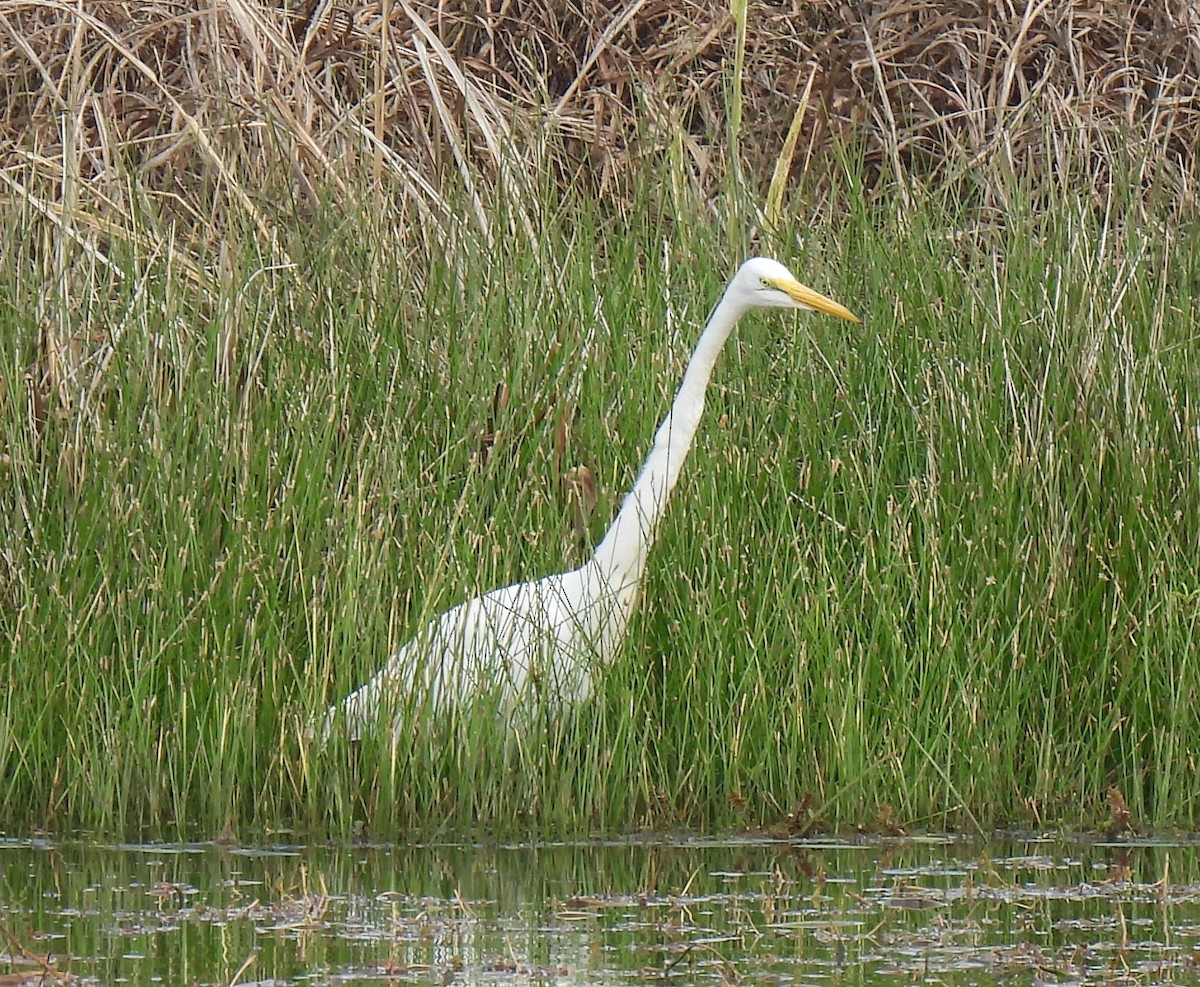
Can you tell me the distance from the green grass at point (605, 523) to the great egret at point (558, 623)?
0.26 ft

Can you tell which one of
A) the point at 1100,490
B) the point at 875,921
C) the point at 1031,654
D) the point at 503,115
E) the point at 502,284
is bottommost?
the point at 875,921

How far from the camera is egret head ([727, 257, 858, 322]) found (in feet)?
15.9

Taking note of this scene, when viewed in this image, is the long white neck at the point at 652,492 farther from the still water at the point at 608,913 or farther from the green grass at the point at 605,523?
the still water at the point at 608,913

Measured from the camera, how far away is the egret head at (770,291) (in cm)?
486

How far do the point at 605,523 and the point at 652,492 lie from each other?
20.1 inches

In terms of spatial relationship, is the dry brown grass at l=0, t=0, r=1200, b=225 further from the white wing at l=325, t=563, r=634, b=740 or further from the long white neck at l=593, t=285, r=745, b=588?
the white wing at l=325, t=563, r=634, b=740

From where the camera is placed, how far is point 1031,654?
473cm

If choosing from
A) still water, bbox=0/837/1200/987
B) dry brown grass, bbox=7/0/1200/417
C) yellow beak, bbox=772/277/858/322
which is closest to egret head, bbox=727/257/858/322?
yellow beak, bbox=772/277/858/322

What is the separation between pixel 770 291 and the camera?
4.88 meters

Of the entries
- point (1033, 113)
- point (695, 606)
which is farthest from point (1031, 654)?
point (1033, 113)

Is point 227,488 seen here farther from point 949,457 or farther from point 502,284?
point 949,457

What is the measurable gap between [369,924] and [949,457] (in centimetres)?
215

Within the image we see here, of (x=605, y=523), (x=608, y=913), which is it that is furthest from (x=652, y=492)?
(x=608, y=913)

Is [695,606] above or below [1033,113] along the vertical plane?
below
